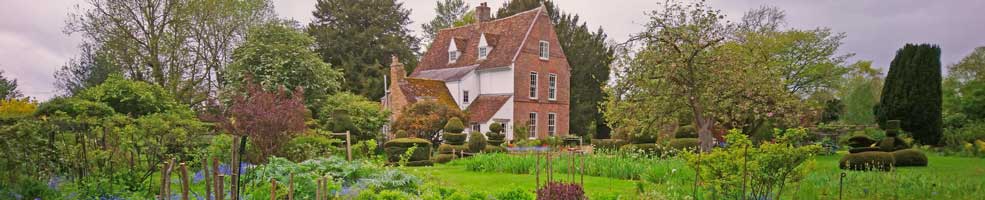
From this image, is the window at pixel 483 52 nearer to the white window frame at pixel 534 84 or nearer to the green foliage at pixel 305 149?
the white window frame at pixel 534 84

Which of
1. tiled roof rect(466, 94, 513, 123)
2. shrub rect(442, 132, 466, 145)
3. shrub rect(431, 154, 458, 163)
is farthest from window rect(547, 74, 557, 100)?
shrub rect(431, 154, 458, 163)

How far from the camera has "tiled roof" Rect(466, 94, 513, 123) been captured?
2950 centimetres

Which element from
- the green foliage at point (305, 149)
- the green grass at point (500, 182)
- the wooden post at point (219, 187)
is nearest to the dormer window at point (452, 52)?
the green foliage at point (305, 149)

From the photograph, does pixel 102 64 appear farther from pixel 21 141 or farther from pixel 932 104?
pixel 932 104

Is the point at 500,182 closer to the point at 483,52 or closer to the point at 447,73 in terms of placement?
the point at 483,52

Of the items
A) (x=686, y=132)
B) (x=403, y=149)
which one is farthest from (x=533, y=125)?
(x=403, y=149)

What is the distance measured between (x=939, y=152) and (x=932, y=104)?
135 cm

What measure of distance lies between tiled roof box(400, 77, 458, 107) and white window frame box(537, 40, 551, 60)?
14.4 ft

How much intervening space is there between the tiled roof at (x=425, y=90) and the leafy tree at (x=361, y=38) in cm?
830

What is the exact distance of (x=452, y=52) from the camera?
112 feet

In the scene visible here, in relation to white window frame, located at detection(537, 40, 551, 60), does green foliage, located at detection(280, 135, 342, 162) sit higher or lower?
lower

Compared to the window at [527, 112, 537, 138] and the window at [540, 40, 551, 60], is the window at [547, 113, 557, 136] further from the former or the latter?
the window at [540, 40, 551, 60]

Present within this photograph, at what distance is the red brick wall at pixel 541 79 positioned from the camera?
30359 millimetres

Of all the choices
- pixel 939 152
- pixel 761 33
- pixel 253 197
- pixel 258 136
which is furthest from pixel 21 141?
pixel 761 33
